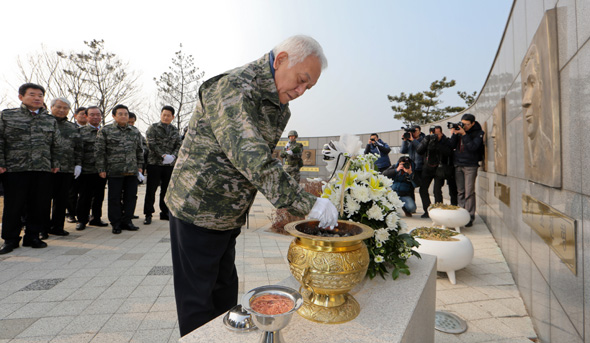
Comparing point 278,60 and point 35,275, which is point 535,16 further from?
point 35,275

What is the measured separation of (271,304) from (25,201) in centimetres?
495

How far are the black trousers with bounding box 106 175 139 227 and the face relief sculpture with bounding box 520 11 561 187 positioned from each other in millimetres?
5883

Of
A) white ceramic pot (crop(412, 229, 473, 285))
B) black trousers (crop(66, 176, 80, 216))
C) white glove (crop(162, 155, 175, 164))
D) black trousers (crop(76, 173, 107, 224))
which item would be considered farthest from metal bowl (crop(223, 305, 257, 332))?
black trousers (crop(66, 176, 80, 216))

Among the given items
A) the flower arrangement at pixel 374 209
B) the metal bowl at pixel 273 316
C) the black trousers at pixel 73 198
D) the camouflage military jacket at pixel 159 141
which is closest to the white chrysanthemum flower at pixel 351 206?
the flower arrangement at pixel 374 209

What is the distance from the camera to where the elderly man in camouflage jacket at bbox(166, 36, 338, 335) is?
→ 1254mm

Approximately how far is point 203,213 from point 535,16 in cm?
316

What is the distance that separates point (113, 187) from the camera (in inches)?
216

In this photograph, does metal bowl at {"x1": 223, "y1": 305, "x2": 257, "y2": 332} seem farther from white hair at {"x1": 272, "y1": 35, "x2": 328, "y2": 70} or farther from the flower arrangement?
white hair at {"x1": 272, "y1": 35, "x2": 328, "y2": 70}

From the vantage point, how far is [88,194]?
581 cm

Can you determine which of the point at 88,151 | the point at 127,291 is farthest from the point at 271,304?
the point at 88,151

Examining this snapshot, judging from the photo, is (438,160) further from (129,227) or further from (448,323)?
(129,227)

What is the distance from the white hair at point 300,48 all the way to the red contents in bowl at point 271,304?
104cm

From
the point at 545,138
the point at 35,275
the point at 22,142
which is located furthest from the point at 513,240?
the point at 22,142

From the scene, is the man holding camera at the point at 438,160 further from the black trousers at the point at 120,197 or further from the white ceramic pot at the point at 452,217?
the black trousers at the point at 120,197
